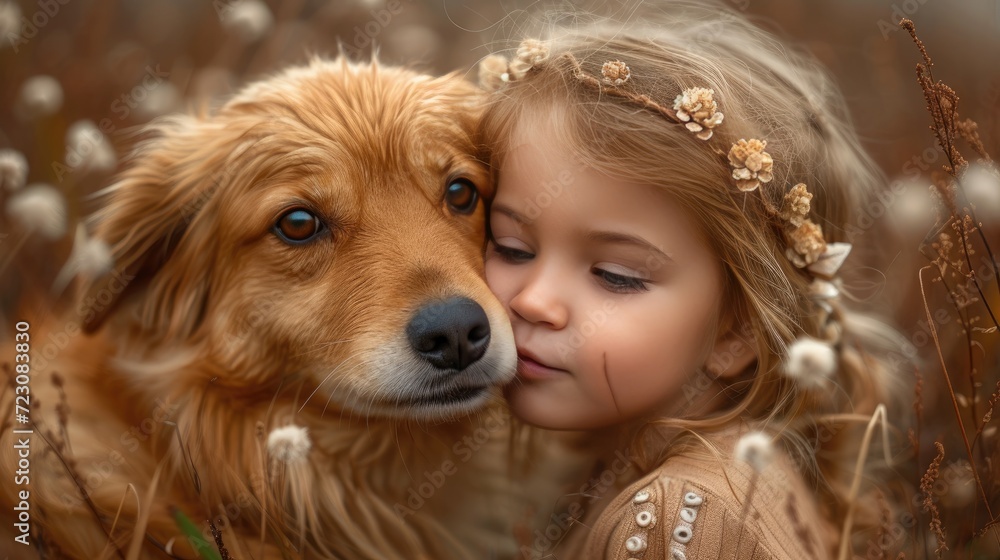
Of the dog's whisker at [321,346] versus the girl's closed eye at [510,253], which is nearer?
the dog's whisker at [321,346]

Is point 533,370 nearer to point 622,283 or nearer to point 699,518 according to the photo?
point 622,283

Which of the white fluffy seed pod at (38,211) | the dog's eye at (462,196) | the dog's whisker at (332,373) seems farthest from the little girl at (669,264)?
the white fluffy seed pod at (38,211)

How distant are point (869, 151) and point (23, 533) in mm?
4133

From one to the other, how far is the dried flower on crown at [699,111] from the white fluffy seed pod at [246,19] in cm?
220

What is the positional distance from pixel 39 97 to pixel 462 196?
1914 millimetres

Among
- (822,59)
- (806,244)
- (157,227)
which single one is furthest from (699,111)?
(822,59)

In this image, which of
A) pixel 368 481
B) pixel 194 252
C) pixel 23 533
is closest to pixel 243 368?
pixel 194 252

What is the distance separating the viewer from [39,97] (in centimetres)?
320

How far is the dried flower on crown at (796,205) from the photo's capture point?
2.25m

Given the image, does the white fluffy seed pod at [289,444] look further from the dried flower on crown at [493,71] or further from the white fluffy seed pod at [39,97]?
the white fluffy seed pod at [39,97]

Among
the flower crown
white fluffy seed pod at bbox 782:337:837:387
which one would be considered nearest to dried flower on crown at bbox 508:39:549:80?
the flower crown

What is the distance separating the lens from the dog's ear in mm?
2498

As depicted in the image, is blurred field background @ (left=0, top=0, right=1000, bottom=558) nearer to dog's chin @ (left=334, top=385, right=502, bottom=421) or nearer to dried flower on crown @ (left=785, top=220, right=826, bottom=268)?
dried flower on crown @ (left=785, top=220, right=826, bottom=268)

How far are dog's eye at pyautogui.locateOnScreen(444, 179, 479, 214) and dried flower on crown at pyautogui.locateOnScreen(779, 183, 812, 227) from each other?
911 mm
